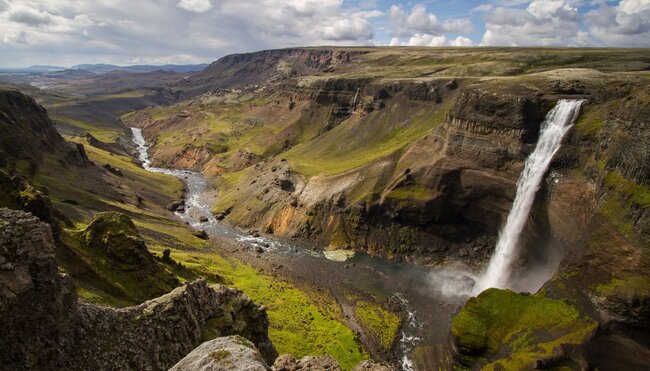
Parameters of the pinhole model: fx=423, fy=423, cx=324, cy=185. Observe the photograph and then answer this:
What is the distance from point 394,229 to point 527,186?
82.9 ft

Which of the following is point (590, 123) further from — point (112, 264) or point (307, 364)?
point (112, 264)

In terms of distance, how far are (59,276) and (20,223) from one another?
328cm

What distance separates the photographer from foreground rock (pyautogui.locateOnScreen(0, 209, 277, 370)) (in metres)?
18.1

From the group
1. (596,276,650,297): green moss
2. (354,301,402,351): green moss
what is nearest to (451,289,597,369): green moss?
(596,276,650,297): green moss

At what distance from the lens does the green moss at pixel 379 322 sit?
2133 inches

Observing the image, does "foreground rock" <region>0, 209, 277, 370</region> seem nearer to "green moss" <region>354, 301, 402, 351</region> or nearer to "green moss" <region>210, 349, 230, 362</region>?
"green moss" <region>210, 349, 230, 362</region>

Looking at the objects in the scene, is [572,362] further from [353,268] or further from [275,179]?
[275,179]

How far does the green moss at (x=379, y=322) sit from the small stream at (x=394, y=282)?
1236 mm

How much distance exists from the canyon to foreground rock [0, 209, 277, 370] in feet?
0.56

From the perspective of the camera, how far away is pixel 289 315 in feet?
186

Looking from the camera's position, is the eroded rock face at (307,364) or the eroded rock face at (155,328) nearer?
the eroded rock face at (155,328)

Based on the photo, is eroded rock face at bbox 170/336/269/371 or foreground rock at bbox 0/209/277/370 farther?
foreground rock at bbox 0/209/277/370

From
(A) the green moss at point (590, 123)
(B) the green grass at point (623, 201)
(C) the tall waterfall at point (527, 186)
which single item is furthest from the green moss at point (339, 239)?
(B) the green grass at point (623, 201)

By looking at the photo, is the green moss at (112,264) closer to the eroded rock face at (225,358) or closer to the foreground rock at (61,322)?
the foreground rock at (61,322)
